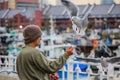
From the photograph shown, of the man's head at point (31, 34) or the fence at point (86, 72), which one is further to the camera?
the fence at point (86, 72)

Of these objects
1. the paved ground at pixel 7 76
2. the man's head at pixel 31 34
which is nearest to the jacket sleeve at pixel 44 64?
the man's head at pixel 31 34

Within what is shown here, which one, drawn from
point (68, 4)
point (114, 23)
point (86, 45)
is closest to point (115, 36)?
point (86, 45)

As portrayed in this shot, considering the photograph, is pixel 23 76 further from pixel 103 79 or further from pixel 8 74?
pixel 8 74

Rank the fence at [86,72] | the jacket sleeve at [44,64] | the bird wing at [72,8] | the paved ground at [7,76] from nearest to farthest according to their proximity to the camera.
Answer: the jacket sleeve at [44,64] → the bird wing at [72,8] → the fence at [86,72] → the paved ground at [7,76]

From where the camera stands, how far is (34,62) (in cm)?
304

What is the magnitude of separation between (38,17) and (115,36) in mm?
19181

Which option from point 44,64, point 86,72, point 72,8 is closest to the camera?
point 44,64

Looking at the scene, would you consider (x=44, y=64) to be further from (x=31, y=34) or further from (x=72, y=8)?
(x=72, y=8)

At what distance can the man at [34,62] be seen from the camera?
3.03 meters

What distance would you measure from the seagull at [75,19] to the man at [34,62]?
50.9 inches

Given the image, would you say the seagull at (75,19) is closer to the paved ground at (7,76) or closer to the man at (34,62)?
the man at (34,62)

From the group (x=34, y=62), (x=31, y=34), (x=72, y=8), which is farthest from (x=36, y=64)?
(x=72, y=8)

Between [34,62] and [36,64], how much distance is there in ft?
0.08

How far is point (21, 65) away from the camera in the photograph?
123 inches
